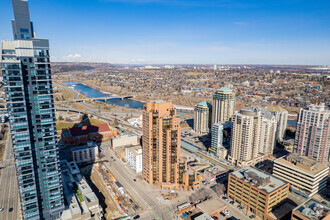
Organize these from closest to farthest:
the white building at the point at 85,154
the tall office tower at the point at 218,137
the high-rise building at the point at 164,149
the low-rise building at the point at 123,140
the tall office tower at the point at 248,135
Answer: the high-rise building at the point at 164,149
the tall office tower at the point at 248,135
the white building at the point at 85,154
the tall office tower at the point at 218,137
the low-rise building at the point at 123,140

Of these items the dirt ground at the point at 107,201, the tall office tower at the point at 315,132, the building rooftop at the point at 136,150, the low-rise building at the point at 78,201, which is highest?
the tall office tower at the point at 315,132

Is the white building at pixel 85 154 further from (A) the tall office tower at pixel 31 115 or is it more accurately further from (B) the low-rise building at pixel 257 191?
(B) the low-rise building at pixel 257 191

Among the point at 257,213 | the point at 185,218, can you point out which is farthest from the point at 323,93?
the point at 185,218

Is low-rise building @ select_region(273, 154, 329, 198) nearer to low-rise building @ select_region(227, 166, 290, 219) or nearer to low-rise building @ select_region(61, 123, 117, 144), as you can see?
low-rise building @ select_region(227, 166, 290, 219)

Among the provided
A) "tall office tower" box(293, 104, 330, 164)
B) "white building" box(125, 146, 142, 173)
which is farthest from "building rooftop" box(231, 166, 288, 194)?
"white building" box(125, 146, 142, 173)

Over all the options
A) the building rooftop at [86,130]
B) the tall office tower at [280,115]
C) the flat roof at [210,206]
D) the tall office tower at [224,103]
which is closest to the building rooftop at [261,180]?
the flat roof at [210,206]

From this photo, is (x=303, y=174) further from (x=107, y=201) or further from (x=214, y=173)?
(x=107, y=201)

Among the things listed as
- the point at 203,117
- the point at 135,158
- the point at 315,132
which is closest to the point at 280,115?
the point at 315,132
